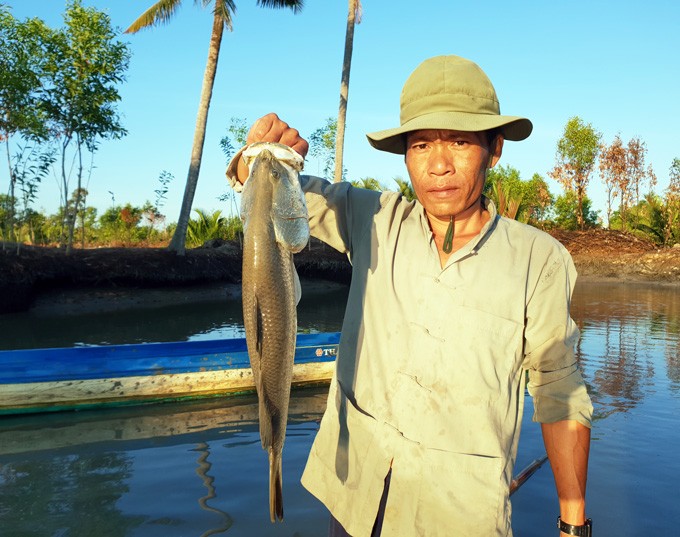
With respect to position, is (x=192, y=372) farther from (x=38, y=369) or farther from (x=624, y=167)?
(x=624, y=167)

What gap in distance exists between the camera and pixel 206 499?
504cm

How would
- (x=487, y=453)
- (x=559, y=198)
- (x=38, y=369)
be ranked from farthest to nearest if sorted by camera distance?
(x=559, y=198)
(x=38, y=369)
(x=487, y=453)

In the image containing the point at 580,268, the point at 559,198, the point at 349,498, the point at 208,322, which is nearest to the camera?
the point at 349,498

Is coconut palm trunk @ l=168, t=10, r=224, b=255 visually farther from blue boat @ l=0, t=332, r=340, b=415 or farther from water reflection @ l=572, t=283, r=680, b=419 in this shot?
water reflection @ l=572, t=283, r=680, b=419

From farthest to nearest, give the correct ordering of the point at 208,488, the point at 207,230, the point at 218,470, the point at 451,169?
the point at 207,230 < the point at 218,470 < the point at 208,488 < the point at 451,169

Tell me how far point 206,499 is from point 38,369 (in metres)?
3.13

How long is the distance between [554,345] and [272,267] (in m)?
0.96

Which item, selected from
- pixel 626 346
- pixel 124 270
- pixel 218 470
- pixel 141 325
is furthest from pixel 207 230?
pixel 218 470

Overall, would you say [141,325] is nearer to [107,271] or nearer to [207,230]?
[107,271]

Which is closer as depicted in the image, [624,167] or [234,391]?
[234,391]

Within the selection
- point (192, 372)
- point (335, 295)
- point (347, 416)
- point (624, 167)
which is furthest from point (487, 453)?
point (624, 167)

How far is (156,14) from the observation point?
17.9 m

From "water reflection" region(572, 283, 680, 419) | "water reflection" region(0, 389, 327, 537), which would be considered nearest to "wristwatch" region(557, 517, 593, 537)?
"water reflection" region(0, 389, 327, 537)

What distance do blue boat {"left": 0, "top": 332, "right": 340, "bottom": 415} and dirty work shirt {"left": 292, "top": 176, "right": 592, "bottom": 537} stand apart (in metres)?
5.82
